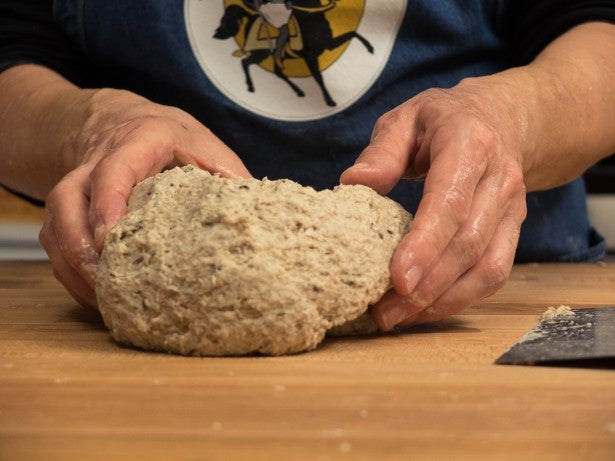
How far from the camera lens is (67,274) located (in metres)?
1.20

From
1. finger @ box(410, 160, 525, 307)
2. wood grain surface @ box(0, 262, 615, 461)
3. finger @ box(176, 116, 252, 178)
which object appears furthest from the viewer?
finger @ box(176, 116, 252, 178)

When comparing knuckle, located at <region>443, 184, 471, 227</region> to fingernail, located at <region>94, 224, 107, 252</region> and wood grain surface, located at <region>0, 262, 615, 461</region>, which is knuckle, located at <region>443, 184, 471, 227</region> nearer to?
wood grain surface, located at <region>0, 262, 615, 461</region>

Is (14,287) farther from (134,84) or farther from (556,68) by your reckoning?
(556,68)

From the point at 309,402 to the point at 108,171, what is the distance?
1.60 ft

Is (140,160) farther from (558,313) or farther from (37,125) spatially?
(558,313)

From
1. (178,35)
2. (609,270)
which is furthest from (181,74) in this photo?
(609,270)

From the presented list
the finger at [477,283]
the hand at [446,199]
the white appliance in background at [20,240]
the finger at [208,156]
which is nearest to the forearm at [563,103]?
the hand at [446,199]

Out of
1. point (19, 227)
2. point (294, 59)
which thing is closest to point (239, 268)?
point (294, 59)

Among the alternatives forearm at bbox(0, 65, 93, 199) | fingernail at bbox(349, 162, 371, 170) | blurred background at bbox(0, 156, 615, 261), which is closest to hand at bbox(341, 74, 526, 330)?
fingernail at bbox(349, 162, 371, 170)

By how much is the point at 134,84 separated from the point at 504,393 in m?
1.13

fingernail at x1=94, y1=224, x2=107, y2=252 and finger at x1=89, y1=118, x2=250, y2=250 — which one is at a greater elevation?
finger at x1=89, y1=118, x2=250, y2=250

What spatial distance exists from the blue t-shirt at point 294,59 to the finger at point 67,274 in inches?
20.4

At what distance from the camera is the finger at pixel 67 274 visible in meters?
1.19

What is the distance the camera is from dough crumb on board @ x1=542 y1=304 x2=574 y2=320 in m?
1.20
